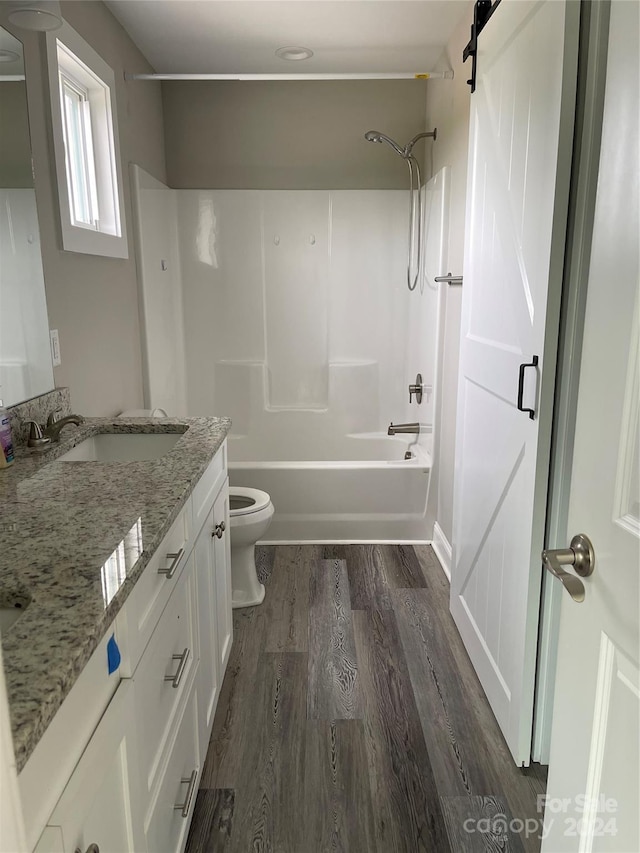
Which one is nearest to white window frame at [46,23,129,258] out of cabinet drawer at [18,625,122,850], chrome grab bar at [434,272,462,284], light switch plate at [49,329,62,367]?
light switch plate at [49,329,62,367]

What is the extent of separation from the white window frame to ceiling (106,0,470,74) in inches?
15.5

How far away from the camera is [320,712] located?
2018 millimetres

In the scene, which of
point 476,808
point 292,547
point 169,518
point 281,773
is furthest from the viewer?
point 292,547

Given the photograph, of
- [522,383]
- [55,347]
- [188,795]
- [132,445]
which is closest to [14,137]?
[55,347]

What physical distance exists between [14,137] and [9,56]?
21cm

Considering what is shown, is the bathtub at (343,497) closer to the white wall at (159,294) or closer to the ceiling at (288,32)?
the white wall at (159,294)

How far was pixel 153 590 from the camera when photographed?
1.18 meters

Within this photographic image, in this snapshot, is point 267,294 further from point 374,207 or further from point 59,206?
point 59,206

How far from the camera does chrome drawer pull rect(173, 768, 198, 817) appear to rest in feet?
4.53

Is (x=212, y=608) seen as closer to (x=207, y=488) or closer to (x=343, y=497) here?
(x=207, y=488)

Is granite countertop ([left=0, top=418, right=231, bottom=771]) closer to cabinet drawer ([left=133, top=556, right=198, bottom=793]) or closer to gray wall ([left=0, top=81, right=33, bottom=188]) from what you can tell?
Answer: cabinet drawer ([left=133, top=556, right=198, bottom=793])

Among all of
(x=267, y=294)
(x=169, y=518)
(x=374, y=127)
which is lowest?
(x=169, y=518)

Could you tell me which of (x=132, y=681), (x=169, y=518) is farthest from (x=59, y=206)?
(x=132, y=681)

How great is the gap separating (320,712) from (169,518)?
111 centimetres
